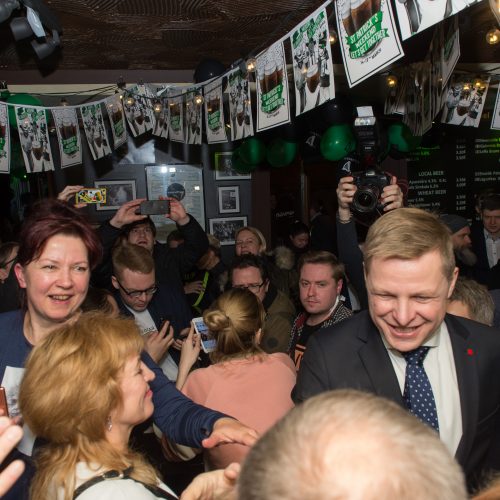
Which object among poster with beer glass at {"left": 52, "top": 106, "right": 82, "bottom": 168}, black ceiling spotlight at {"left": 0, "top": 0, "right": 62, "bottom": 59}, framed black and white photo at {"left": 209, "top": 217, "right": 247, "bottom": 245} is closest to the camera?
black ceiling spotlight at {"left": 0, "top": 0, "right": 62, "bottom": 59}

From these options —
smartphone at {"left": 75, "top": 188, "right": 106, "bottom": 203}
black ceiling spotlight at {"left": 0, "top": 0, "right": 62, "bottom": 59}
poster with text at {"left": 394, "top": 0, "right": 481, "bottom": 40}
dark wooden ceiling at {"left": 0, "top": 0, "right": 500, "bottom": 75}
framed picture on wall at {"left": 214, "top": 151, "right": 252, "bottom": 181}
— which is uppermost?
dark wooden ceiling at {"left": 0, "top": 0, "right": 500, "bottom": 75}

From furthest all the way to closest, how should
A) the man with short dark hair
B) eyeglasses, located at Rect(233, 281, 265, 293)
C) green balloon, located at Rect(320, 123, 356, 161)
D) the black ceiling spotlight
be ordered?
green balloon, located at Rect(320, 123, 356, 161) → eyeglasses, located at Rect(233, 281, 265, 293) → the black ceiling spotlight → the man with short dark hair

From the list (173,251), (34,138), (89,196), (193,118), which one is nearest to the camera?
(89,196)

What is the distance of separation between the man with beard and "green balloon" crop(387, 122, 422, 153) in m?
0.98

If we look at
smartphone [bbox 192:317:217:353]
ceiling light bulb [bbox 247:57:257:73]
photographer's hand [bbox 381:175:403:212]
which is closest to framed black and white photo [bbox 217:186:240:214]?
ceiling light bulb [bbox 247:57:257:73]

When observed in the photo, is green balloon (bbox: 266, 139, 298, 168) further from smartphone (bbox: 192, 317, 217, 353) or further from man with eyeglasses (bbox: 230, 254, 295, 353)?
smartphone (bbox: 192, 317, 217, 353)

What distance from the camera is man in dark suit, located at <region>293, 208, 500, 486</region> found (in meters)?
1.37

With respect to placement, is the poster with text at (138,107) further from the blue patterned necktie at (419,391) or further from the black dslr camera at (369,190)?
the blue patterned necktie at (419,391)

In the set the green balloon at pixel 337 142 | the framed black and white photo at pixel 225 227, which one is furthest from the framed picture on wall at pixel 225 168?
the green balloon at pixel 337 142

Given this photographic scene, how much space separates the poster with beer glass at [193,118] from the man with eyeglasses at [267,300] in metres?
1.73

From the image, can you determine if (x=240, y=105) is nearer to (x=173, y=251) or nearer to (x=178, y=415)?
(x=173, y=251)

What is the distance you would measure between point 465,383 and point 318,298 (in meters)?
1.36

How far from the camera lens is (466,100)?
4.40m

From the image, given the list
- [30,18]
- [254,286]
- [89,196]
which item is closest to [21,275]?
[89,196]
